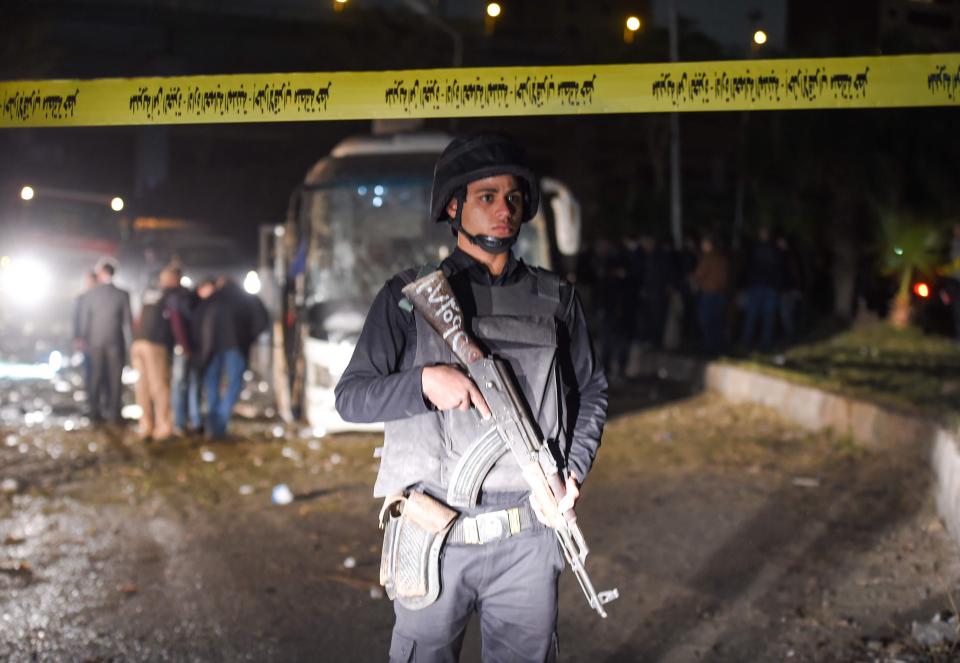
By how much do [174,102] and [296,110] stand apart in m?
0.50

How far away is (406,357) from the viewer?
3.60 m

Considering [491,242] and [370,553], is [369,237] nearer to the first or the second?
[370,553]

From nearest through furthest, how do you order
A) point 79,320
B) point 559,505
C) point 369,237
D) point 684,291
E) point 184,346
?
point 559,505
point 184,346
point 369,237
point 79,320
point 684,291

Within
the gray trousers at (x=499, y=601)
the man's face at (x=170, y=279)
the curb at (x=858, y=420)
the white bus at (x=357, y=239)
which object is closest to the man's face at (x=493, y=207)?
the gray trousers at (x=499, y=601)

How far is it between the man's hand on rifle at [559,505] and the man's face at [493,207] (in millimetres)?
734

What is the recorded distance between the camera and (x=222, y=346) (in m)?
12.8

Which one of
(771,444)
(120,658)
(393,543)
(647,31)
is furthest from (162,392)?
(647,31)

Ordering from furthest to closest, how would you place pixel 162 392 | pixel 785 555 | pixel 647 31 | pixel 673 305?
pixel 647 31, pixel 673 305, pixel 162 392, pixel 785 555

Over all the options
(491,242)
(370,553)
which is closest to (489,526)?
(491,242)

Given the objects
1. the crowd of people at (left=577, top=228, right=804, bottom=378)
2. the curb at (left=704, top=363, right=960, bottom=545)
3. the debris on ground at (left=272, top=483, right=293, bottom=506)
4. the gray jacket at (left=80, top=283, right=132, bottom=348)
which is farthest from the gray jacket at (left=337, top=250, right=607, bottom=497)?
the crowd of people at (left=577, top=228, right=804, bottom=378)

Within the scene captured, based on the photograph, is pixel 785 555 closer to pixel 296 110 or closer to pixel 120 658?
pixel 120 658

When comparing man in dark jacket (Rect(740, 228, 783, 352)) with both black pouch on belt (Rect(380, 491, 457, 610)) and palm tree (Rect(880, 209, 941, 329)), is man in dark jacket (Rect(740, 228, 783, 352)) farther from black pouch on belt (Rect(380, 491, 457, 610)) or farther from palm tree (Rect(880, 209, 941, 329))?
black pouch on belt (Rect(380, 491, 457, 610))

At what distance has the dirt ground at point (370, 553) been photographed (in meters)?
6.10

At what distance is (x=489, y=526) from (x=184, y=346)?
10041 mm
